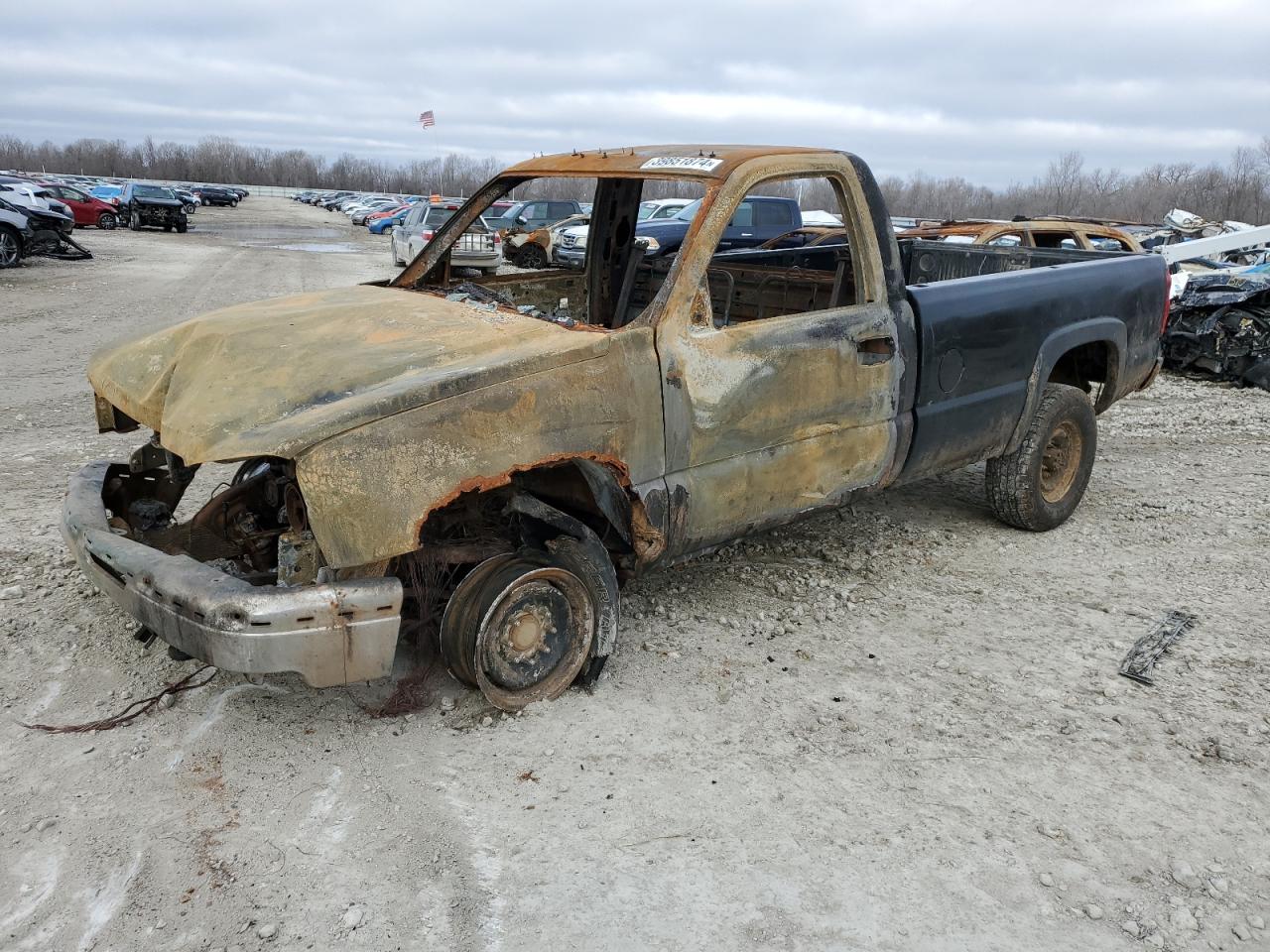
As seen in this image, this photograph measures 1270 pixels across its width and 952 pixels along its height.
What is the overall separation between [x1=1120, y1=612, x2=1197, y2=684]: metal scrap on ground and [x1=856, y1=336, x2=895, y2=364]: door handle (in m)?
1.55

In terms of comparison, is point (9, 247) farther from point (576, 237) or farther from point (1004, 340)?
point (1004, 340)

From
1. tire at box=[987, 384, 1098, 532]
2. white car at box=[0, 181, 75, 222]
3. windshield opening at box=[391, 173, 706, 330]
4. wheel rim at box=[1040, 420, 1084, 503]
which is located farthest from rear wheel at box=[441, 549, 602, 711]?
white car at box=[0, 181, 75, 222]

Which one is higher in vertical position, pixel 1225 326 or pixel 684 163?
pixel 684 163

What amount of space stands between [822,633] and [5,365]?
27.1 ft

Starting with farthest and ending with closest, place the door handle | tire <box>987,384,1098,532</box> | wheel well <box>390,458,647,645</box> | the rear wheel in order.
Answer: tire <box>987,384,1098,532</box> < the door handle < wheel well <box>390,458,647,645</box> < the rear wheel

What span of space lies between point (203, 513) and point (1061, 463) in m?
4.38

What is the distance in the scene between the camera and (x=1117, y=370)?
212 inches

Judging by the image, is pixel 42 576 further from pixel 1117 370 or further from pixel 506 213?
pixel 506 213

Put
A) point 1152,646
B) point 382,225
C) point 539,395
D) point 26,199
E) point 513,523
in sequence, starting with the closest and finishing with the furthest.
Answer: point 539,395 → point 513,523 → point 1152,646 → point 26,199 → point 382,225

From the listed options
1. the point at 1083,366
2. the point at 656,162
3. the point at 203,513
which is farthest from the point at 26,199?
the point at 1083,366

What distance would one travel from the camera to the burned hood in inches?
113

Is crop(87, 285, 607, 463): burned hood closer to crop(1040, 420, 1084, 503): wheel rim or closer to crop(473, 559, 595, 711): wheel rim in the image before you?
crop(473, 559, 595, 711): wheel rim

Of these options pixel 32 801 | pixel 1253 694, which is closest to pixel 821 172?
pixel 1253 694

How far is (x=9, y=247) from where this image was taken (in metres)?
17.2
